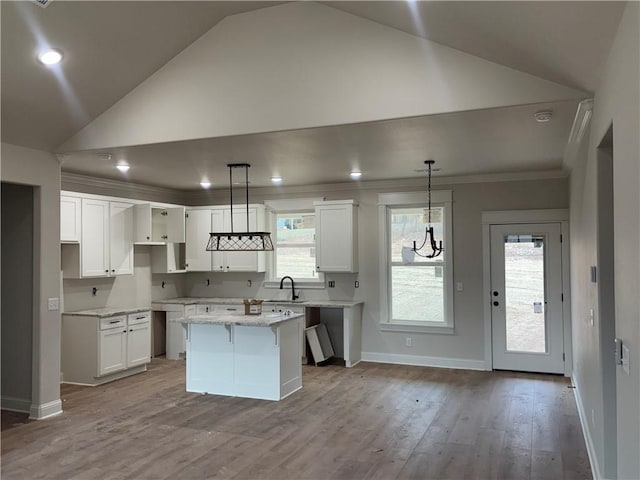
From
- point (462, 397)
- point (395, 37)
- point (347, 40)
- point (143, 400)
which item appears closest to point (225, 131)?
point (347, 40)

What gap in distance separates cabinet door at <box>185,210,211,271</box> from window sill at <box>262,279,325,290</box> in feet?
3.08

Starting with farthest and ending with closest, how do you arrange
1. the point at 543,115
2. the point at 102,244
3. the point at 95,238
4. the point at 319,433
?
1. the point at 102,244
2. the point at 95,238
3. the point at 319,433
4. the point at 543,115

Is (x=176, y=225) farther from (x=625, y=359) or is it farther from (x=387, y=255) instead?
(x=625, y=359)

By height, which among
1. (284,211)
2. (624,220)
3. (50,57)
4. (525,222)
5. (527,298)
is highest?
(50,57)

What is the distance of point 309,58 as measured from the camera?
12.7 ft

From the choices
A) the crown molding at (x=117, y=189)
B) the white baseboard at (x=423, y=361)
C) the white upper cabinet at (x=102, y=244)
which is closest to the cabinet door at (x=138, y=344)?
the white upper cabinet at (x=102, y=244)

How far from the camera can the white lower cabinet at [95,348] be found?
239 inches

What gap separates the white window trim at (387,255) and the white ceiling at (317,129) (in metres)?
1.04

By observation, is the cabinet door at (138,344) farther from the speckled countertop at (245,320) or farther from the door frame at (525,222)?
the door frame at (525,222)

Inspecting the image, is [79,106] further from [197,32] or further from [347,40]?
[347,40]

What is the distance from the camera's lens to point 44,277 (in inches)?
193

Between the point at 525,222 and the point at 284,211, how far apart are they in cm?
339

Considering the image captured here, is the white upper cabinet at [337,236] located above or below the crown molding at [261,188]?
below

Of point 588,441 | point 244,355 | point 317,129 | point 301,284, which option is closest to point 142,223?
point 301,284
